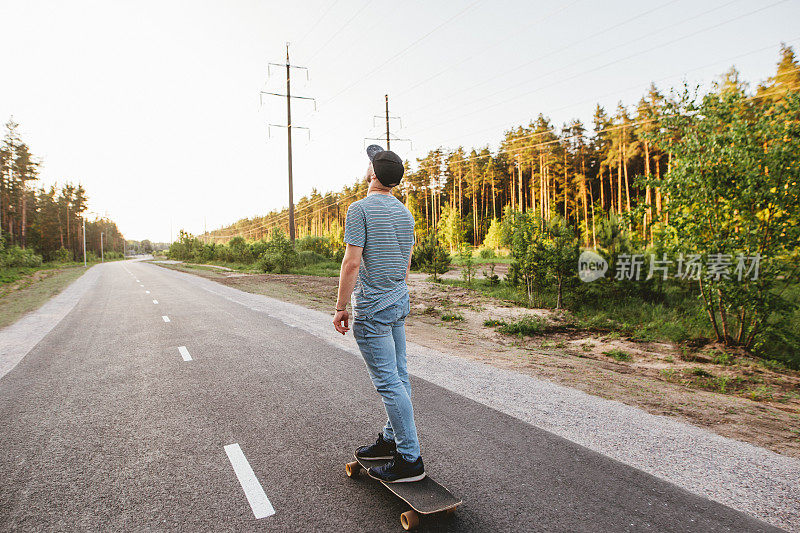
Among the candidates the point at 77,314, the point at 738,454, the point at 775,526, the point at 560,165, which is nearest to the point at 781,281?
the point at 738,454

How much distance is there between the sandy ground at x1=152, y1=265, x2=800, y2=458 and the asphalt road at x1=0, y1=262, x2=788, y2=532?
6.32 ft

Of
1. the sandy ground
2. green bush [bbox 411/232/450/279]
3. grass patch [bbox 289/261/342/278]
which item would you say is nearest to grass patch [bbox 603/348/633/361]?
the sandy ground

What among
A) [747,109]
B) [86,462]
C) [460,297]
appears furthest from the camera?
[460,297]

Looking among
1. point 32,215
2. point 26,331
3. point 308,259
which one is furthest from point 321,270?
point 32,215

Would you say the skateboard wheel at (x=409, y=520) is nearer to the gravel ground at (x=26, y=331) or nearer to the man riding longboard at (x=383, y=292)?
the man riding longboard at (x=383, y=292)

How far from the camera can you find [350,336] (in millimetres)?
9305

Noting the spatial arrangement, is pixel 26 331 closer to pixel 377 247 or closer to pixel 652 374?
pixel 377 247

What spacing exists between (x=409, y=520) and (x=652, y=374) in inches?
250

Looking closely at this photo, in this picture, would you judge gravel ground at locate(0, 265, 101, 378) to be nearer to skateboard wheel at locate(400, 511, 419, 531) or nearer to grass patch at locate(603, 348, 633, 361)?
skateboard wheel at locate(400, 511, 419, 531)

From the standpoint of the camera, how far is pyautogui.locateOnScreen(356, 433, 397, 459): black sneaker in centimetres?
340

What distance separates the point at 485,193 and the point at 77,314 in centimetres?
6376

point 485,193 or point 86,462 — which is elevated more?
point 485,193

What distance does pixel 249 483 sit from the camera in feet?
10.8

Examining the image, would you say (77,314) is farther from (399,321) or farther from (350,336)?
(399,321)
